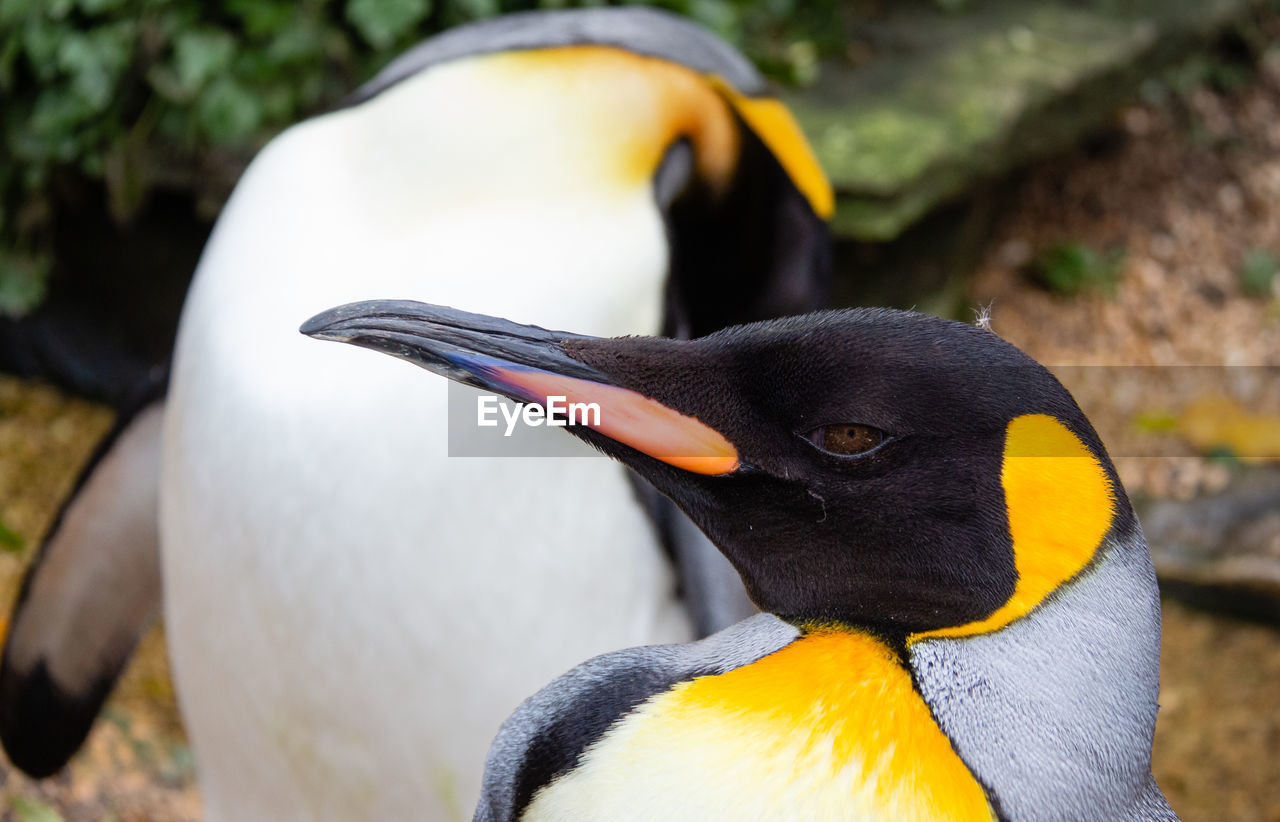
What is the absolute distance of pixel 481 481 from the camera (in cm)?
112

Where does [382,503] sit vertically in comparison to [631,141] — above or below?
below

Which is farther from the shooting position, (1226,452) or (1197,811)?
(1226,452)

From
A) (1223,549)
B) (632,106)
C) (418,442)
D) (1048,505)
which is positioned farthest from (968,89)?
(1048,505)

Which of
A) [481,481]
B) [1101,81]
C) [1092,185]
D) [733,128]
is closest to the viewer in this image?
[481,481]

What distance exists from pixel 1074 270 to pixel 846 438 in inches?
139

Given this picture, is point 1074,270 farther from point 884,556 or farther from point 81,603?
point 884,556

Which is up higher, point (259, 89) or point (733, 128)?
point (733, 128)

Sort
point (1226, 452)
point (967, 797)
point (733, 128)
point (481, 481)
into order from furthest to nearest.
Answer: point (1226, 452) → point (733, 128) → point (481, 481) → point (967, 797)

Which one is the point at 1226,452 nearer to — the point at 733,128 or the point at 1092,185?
the point at 1092,185

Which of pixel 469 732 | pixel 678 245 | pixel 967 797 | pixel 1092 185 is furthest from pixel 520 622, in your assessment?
pixel 1092 185

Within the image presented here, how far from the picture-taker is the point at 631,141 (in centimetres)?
124

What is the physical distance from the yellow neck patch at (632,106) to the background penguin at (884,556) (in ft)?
1.97

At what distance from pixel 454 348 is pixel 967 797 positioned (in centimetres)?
37

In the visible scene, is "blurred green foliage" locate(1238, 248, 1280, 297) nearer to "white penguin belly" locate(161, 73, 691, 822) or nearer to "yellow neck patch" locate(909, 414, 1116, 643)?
"white penguin belly" locate(161, 73, 691, 822)
